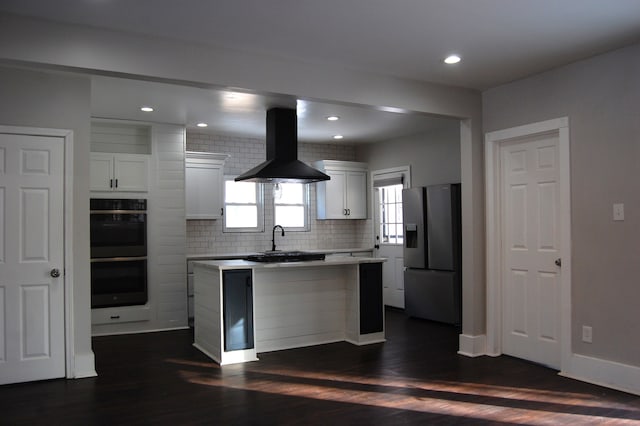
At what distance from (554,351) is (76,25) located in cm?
456

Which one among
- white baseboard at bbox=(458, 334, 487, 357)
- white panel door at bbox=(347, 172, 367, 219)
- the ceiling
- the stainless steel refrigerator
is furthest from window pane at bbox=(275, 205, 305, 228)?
white baseboard at bbox=(458, 334, 487, 357)

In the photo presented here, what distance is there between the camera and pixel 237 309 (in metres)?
4.96

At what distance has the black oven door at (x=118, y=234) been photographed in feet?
20.2

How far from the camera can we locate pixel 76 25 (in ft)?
11.4

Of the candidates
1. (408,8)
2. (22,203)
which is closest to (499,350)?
(408,8)

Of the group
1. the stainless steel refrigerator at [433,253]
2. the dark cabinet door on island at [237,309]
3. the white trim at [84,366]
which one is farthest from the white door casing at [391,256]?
the white trim at [84,366]

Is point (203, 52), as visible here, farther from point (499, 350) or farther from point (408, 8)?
point (499, 350)

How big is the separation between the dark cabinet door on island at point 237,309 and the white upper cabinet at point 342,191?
346 cm

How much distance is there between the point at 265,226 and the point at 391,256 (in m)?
2.00

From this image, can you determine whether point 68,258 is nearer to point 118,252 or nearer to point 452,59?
point 118,252

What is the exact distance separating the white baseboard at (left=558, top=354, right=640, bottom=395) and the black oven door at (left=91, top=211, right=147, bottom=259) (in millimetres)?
4772

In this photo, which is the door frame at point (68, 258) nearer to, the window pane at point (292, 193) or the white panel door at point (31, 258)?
the white panel door at point (31, 258)

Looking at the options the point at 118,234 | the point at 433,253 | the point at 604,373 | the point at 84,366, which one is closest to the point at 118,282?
the point at 118,234

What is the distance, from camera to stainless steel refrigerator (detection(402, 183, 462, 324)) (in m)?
6.65
